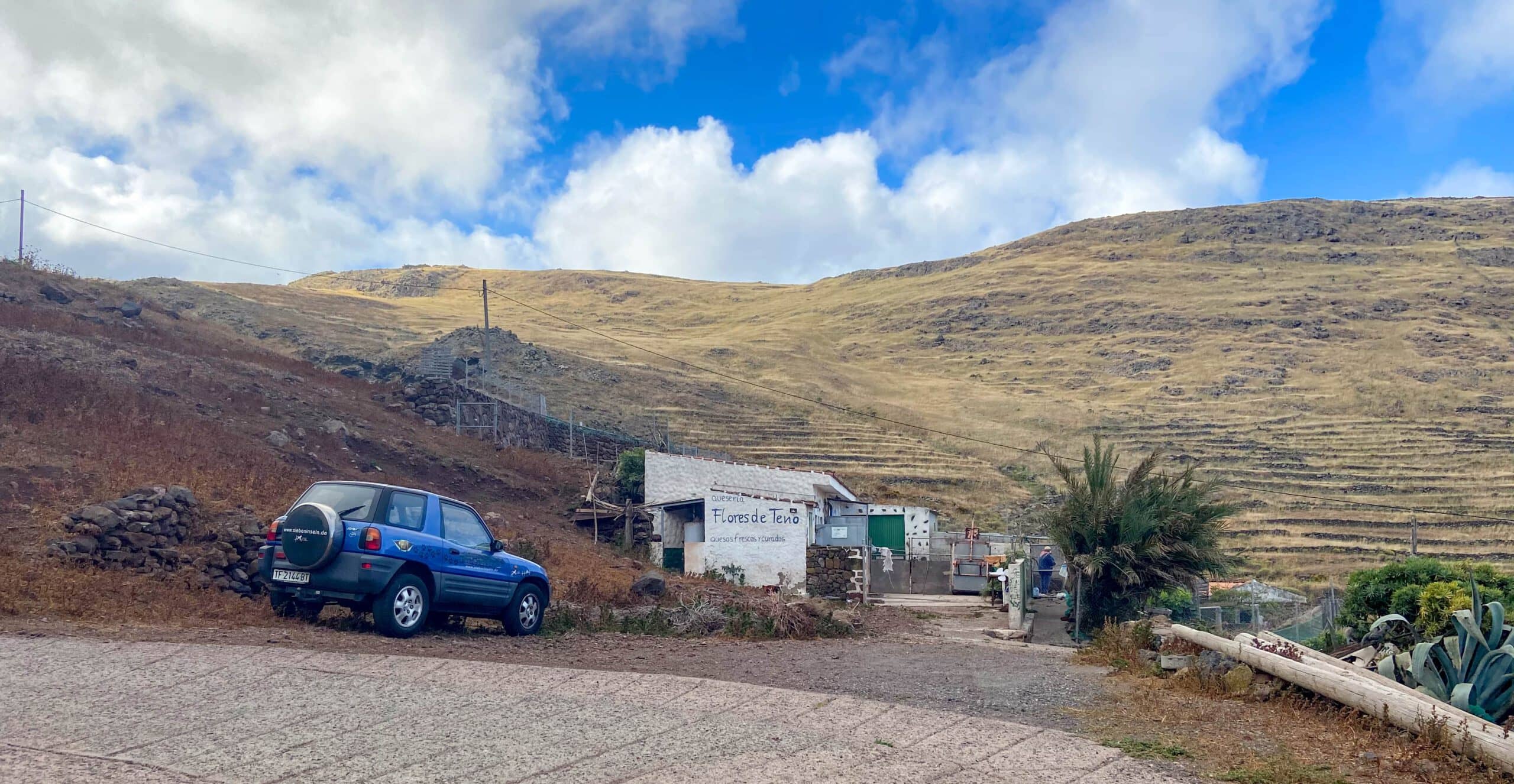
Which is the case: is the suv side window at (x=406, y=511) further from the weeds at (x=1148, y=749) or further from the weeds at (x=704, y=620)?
the weeds at (x=1148, y=749)

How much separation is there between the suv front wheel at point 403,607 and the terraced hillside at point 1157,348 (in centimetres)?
3243

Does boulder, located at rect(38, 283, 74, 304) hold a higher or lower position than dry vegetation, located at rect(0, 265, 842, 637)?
Result: higher

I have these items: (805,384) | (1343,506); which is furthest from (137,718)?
Result: (805,384)

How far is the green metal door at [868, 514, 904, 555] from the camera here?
106 feet

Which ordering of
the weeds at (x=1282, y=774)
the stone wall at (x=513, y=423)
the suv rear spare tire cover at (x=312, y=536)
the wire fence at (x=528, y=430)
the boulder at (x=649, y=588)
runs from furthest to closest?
the wire fence at (x=528, y=430) < the stone wall at (x=513, y=423) < the boulder at (x=649, y=588) < the suv rear spare tire cover at (x=312, y=536) < the weeds at (x=1282, y=774)

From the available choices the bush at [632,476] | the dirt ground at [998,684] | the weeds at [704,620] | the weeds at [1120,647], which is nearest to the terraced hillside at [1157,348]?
the bush at [632,476]

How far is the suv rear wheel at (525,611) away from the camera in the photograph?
41.6 feet

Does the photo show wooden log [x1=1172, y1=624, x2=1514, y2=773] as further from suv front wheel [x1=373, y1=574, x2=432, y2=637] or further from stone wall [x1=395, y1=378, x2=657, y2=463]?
stone wall [x1=395, y1=378, x2=657, y2=463]

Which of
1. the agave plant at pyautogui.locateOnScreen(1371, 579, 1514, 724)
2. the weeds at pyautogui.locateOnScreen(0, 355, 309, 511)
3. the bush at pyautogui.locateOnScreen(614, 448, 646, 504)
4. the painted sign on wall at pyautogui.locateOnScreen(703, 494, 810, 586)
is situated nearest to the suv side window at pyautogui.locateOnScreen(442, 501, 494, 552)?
the weeds at pyautogui.locateOnScreen(0, 355, 309, 511)

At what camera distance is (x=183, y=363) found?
88.4ft

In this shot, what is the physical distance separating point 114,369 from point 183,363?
2791 mm

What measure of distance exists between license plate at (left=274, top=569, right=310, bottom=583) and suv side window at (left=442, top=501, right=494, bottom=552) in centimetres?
147

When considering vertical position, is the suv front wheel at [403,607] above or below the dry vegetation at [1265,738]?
above

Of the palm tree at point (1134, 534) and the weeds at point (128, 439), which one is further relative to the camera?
the weeds at point (128, 439)
